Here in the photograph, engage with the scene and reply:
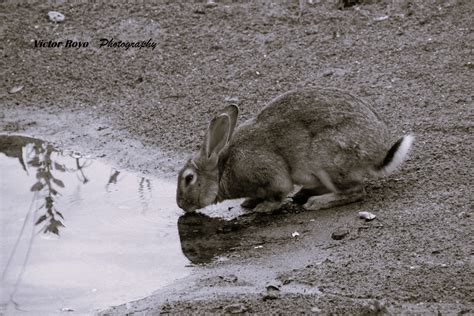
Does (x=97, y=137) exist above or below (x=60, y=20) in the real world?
below

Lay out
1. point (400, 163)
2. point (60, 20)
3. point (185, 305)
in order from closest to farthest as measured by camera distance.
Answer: point (185, 305) < point (400, 163) < point (60, 20)

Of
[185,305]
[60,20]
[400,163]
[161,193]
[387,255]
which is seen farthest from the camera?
[60,20]

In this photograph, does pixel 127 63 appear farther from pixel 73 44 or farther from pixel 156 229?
pixel 156 229

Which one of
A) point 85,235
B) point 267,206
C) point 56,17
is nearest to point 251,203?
point 267,206

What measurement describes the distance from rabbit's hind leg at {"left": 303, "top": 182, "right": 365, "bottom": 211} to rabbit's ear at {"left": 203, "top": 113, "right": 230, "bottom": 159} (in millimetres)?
714

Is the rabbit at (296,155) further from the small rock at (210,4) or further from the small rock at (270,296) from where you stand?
the small rock at (210,4)

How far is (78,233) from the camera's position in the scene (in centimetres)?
580

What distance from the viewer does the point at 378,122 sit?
5.89 meters

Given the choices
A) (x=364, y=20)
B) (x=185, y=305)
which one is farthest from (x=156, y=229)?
(x=364, y=20)

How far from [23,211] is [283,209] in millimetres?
1753

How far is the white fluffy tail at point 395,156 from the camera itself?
18.8 feet

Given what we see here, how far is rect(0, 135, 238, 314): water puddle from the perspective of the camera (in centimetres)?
509

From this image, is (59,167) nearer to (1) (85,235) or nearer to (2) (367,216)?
(1) (85,235)

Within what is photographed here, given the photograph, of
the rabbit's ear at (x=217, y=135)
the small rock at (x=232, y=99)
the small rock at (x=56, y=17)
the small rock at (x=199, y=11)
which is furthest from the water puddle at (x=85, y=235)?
the small rock at (x=199, y=11)
